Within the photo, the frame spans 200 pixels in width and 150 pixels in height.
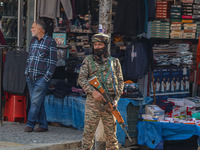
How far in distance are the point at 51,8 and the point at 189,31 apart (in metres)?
3.40

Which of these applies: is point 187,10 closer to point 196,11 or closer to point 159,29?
point 196,11

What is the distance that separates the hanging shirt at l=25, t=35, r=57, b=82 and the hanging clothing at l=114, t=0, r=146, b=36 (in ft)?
6.56

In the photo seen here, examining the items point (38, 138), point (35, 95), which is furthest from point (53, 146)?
point (35, 95)

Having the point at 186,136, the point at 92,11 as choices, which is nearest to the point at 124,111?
the point at 186,136

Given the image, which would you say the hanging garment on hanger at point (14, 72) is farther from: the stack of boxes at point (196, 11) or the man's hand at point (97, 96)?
the stack of boxes at point (196, 11)

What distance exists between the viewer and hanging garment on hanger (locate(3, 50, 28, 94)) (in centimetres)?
855

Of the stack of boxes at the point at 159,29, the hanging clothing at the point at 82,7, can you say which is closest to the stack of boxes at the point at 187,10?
the stack of boxes at the point at 159,29

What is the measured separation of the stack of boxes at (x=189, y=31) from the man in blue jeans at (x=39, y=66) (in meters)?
3.99

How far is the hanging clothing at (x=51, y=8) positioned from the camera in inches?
386

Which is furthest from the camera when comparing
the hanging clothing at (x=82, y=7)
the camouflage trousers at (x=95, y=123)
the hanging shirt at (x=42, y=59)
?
the hanging clothing at (x=82, y=7)

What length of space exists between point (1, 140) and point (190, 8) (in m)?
5.78

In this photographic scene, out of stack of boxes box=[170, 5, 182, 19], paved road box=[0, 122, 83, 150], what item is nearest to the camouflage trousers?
paved road box=[0, 122, 83, 150]

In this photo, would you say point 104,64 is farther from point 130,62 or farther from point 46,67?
point 130,62

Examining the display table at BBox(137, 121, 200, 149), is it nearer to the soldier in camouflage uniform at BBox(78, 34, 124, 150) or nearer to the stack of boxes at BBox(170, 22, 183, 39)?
the soldier in camouflage uniform at BBox(78, 34, 124, 150)
